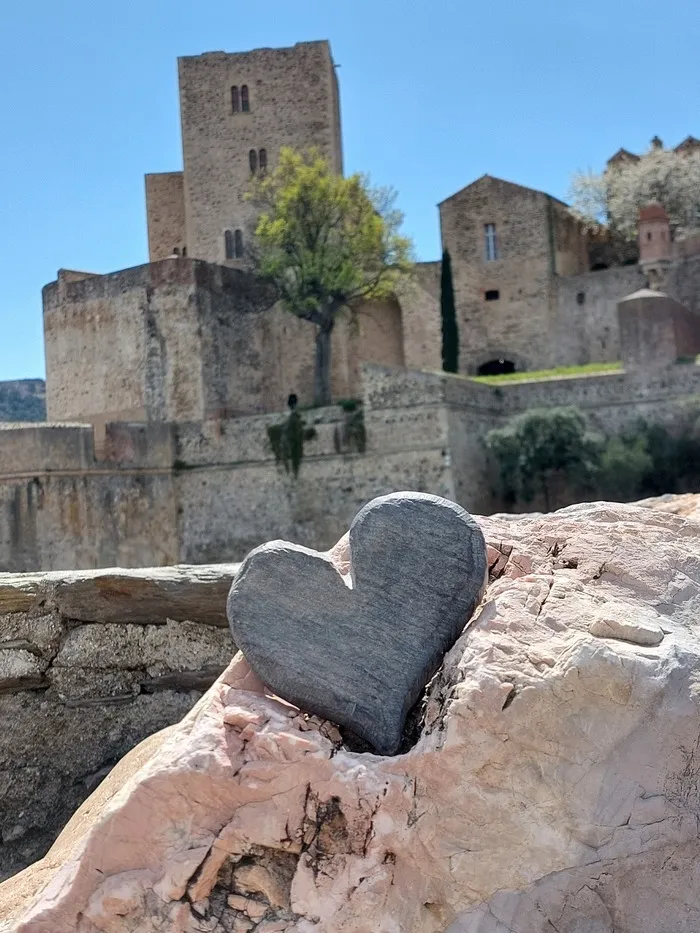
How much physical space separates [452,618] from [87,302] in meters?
25.3

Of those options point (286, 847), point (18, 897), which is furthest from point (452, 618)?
point (18, 897)

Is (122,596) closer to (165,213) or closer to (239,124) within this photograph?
(239,124)

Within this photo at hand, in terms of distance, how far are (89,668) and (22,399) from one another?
62.6 metres

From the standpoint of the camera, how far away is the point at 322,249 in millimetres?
26625

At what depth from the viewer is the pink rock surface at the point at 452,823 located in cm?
232

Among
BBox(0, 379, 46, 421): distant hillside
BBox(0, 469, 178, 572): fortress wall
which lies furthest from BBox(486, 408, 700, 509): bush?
BBox(0, 379, 46, 421): distant hillside

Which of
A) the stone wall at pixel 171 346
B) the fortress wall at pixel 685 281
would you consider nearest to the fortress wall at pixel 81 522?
the stone wall at pixel 171 346

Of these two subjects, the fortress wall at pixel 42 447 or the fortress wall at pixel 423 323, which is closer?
the fortress wall at pixel 42 447

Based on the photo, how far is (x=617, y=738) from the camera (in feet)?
7.75

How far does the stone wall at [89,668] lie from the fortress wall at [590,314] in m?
26.5

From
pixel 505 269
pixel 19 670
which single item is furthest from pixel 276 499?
pixel 19 670

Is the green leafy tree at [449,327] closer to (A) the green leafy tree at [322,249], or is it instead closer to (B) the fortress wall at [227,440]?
(A) the green leafy tree at [322,249]

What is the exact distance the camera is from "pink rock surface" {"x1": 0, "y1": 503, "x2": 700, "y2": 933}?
7.62ft

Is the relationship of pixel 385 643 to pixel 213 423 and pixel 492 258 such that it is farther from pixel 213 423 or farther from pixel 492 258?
pixel 492 258
